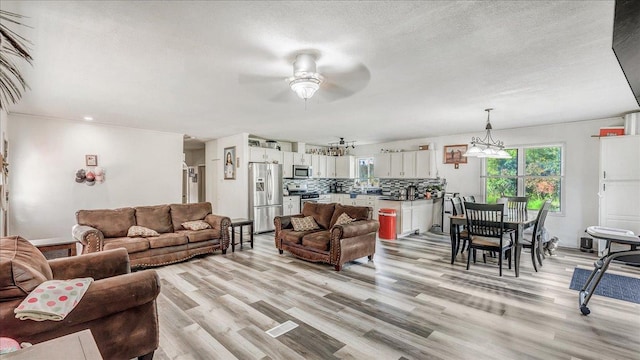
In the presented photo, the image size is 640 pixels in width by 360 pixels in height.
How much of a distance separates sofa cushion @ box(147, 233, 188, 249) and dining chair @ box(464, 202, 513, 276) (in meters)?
4.27

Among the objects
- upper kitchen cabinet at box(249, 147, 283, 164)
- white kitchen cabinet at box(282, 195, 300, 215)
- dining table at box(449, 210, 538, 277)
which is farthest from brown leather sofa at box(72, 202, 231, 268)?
dining table at box(449, 210, 538, 277)

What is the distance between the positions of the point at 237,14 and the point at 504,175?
20.5 feet

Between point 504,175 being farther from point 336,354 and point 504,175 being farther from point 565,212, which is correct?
point 336,354

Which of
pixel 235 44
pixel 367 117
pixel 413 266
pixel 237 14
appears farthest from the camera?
pixel 367 117

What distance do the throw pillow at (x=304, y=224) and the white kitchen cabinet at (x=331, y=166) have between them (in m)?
4.03

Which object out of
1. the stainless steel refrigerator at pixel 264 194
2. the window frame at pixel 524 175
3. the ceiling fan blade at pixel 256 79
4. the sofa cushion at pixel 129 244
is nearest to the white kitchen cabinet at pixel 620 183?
the window frame at pixel 524 175

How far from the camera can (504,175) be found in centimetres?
610

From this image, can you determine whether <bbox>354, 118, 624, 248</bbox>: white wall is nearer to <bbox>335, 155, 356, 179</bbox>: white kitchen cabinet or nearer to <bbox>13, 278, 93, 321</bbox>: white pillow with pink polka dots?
<bbox>335, 155, 356, 179</bbox>: white kitchen cabinet

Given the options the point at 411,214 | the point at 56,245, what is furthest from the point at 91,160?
the point at 411,214

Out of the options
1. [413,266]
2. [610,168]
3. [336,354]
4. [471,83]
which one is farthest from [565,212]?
[336,354]

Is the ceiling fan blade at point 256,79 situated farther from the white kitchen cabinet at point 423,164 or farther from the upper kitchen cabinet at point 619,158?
the upper kitchen cabinet at point 619,158

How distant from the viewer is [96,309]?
1.79 metres

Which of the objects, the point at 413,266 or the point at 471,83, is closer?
the point at 471,83

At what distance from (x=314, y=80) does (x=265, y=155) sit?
4.81 metres
